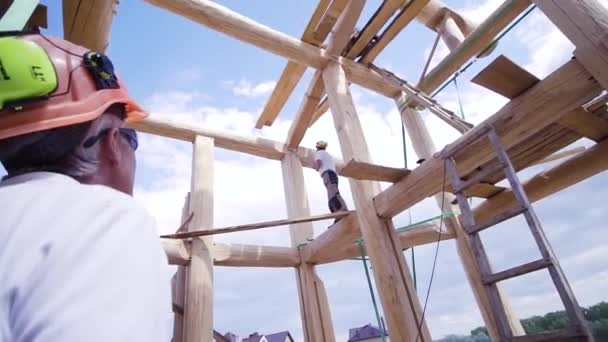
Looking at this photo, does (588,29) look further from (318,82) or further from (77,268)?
(318,82)

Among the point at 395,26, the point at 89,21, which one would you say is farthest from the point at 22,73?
the point at 395,26

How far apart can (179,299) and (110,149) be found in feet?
11.4

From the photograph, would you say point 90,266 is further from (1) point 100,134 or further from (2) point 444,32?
(2) point 444,32

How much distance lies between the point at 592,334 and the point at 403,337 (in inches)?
57.4

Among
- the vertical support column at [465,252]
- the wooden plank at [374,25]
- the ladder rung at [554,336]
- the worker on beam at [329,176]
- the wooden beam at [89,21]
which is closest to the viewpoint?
the ladder rung at [554,336]

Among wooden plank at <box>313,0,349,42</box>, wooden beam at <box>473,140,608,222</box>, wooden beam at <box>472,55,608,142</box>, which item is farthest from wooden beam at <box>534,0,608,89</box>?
wooden plank at <box>313,0,349,42</box>

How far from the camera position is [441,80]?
4.54 m

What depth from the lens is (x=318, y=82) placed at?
514 cm

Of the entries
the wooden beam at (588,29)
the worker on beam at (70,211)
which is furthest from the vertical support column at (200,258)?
the wooden beam at (588,29)

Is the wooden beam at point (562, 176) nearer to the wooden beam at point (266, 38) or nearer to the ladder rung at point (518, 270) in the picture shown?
the ladder rung at point (518, 270)

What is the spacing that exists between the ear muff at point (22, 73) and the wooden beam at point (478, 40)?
4.23m

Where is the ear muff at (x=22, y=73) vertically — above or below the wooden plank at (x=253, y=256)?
below

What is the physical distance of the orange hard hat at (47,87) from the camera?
694 mm

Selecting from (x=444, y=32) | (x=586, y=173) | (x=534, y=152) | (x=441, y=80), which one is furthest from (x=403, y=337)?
(x=444, y=32)
